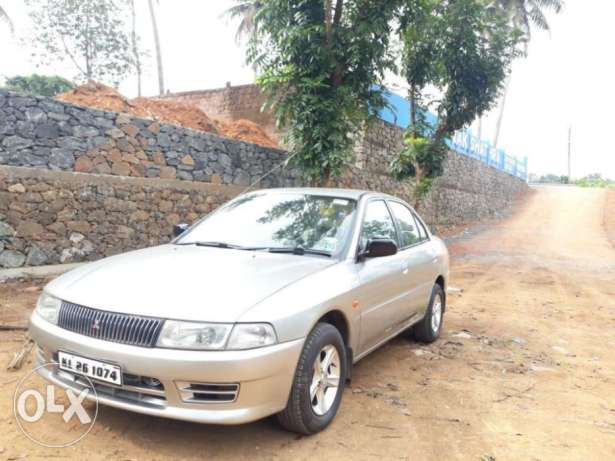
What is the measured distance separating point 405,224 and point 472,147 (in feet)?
70.6

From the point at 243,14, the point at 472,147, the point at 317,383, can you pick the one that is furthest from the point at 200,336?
the point at 243,14

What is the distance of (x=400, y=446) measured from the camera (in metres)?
2.98

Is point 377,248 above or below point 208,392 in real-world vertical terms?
above

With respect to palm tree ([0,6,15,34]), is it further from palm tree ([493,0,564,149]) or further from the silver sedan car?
palm tree ([493,0,564,149])

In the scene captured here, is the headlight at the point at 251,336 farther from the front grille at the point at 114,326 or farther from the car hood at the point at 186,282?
the front grille at the point at 114,326

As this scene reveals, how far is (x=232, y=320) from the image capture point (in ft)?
8.34

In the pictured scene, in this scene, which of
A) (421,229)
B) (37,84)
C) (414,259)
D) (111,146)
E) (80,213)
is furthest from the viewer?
(37,84)

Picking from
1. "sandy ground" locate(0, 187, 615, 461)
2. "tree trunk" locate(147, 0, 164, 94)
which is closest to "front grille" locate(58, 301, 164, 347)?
"sandy ground" locate(0, 187, 615, 461)

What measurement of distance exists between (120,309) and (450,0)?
11.3m

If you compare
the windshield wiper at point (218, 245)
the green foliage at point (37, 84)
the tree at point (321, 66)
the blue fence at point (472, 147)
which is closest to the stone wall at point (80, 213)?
the tree at point (321, 66)

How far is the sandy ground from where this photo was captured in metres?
2.84

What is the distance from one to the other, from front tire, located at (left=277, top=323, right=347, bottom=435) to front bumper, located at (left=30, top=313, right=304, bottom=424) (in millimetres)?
109

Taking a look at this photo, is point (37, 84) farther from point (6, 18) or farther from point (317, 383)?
point (317, 383)

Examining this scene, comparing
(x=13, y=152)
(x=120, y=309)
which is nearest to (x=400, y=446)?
(x=120, y=309)
